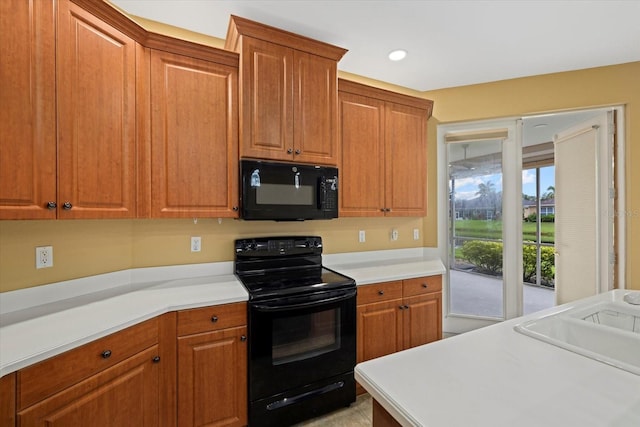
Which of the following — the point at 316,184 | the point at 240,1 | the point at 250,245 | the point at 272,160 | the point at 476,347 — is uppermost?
the point at 240,1

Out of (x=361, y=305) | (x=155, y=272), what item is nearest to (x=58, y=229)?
(x=155, y=272)

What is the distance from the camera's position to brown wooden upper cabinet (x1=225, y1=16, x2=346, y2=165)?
6.23 feet

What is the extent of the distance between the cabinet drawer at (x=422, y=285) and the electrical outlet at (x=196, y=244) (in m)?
1.62

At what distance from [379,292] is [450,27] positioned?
2016 millimetres

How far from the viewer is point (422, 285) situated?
236 centimetres

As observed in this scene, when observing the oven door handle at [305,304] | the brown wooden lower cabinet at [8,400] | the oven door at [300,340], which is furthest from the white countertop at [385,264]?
the brown wooden lower cabinet at [8,400]

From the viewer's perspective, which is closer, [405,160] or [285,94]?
[285,94]

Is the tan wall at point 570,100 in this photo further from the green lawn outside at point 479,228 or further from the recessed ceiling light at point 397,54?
the green lawn outside at point 479,228

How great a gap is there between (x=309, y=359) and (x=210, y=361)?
605mm

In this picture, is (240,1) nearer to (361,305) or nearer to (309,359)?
(361,305)

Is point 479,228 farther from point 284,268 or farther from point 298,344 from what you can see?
point 298,344

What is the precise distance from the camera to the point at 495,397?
68cm

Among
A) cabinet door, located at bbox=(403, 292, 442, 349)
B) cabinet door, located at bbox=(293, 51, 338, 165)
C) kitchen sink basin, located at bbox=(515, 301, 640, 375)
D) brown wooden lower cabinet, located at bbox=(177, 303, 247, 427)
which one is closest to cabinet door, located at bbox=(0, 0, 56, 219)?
brown wooden lower cabinet, located at bbox=(177, 303, 247, 427)

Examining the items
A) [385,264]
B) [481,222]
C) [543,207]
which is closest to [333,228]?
[385,264]
